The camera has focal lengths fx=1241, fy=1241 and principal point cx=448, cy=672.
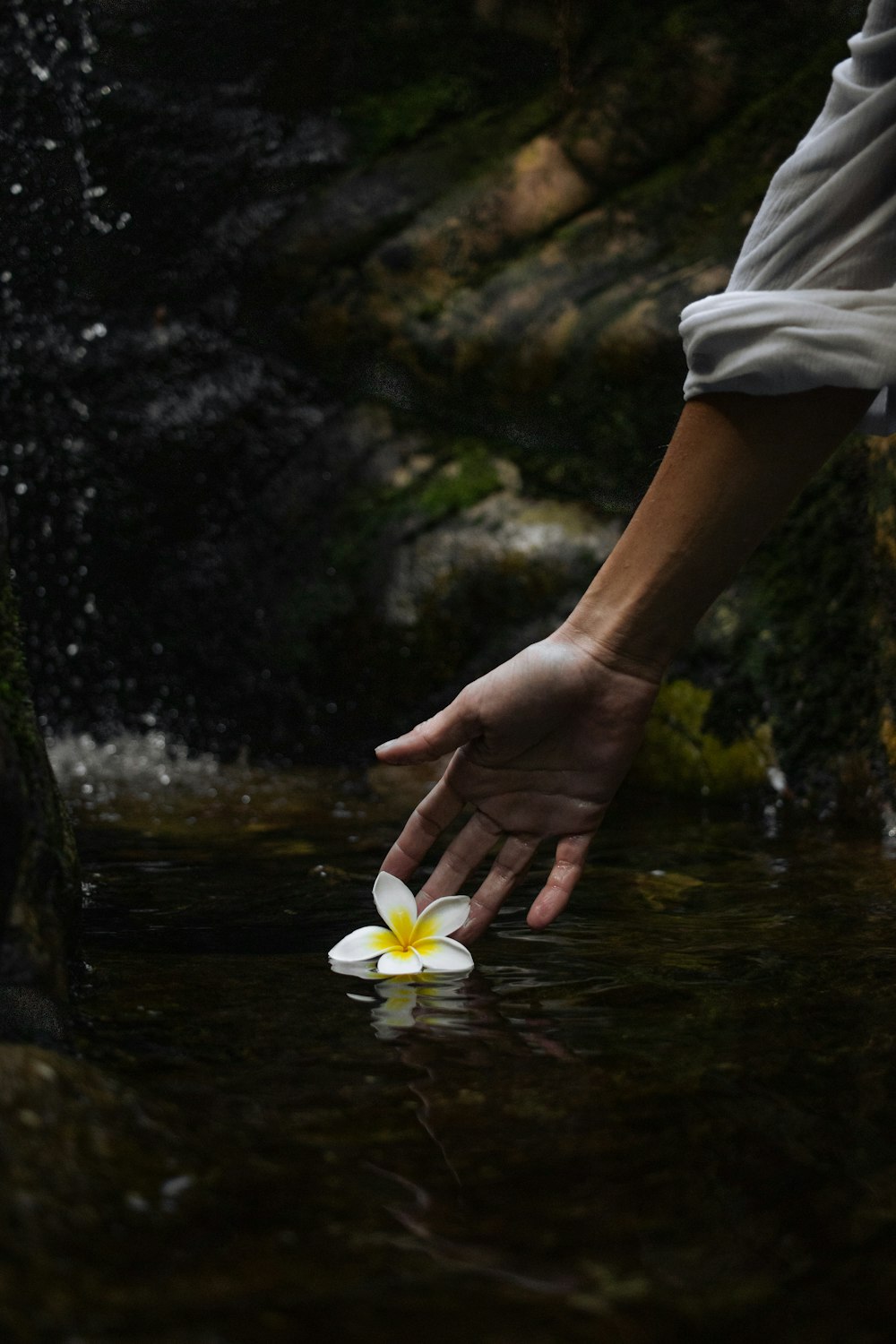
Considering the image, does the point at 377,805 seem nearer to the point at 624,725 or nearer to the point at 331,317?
the point at 624,725

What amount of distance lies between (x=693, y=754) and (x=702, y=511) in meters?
2.80

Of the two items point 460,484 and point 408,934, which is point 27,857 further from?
point 460,484

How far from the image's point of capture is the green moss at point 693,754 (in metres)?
4.79

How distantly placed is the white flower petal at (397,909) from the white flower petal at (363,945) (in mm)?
18

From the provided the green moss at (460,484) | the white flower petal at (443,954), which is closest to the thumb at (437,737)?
the white flower petal at (443,954)

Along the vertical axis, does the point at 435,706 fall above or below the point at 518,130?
below

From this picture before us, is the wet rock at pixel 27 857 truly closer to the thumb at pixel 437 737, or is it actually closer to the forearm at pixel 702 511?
the thumb at pixel 437 737

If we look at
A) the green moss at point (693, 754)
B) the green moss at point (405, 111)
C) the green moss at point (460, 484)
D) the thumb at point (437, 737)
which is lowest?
the green moss at point (693, 754)

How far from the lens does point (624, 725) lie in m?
2.43

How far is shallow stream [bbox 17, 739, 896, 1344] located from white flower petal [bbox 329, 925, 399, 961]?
6 cm

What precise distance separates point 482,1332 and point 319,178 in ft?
23.1

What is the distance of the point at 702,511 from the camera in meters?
2.24

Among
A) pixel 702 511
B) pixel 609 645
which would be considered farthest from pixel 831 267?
pixel 609 645

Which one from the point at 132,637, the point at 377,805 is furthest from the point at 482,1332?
the point at 132,637
